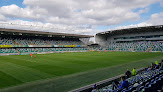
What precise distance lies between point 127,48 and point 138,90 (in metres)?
60.1

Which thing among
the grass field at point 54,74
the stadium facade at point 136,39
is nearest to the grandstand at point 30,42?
the stadium facade at point 136,39

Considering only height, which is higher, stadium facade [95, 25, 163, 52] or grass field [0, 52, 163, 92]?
stadium facade [95, 25, 163, 52]

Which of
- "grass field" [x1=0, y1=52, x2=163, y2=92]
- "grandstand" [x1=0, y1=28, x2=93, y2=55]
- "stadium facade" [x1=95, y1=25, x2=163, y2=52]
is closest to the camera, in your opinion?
"grass field" [x1=0, y1=52, x2=163, y2=92]

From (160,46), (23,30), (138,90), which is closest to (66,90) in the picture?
(138,90)

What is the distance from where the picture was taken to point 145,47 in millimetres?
56344

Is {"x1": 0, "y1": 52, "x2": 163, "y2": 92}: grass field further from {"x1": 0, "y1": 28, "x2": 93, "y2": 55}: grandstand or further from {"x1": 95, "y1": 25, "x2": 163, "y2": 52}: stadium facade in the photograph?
{"x1": 95, "y1": 25, "x2": 163, "y2": 52}: stadium facade

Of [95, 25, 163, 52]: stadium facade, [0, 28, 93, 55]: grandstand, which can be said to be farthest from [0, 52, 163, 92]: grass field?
[95, 25, 163, 52]: stadium facade

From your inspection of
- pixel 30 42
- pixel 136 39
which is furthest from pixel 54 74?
pixel 136 39

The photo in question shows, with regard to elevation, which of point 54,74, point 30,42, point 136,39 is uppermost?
point 136,39

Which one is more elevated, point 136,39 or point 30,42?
point 136,39

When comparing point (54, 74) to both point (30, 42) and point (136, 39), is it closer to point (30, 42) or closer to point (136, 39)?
point (30, 42)

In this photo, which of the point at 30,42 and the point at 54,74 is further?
the point at 30,42

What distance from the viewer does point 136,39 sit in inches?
2672

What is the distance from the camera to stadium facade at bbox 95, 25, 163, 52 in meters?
55.7
